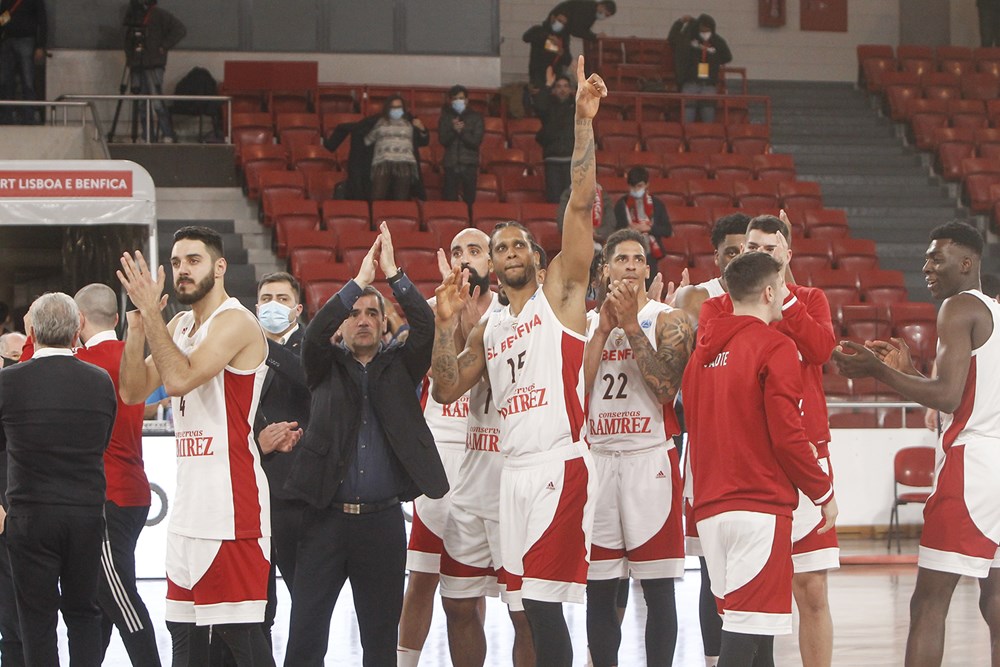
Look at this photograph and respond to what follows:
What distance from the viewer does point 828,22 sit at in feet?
→ 73.1

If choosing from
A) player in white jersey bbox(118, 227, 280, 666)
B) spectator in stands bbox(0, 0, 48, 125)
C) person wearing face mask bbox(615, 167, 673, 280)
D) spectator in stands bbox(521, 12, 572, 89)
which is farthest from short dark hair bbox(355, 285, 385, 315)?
spectator in stands bbox(0, 0, 48, 125)

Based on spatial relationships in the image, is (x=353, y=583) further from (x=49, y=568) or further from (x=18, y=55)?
(x=18, y=55)

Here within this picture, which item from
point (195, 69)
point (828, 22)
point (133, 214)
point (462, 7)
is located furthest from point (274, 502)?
point (828, 22)

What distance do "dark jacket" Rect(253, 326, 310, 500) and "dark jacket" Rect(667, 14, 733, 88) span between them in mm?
13311

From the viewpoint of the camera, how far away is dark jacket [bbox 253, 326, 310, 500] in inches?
239

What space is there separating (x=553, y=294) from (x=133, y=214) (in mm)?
6591

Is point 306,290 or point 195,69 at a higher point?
point 195,69

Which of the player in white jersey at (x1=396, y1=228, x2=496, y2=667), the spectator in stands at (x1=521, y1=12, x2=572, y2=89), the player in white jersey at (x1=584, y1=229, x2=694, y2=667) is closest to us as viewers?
the player in white jersey at (x1=584, y1=229, x2=694, y2=667)

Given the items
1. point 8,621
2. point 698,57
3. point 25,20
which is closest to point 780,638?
point 8,621

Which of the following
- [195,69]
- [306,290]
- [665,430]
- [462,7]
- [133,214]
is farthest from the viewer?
[462,7]

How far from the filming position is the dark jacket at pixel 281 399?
607cm

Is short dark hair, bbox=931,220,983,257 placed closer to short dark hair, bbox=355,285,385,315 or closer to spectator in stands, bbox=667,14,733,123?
short dark hair, bbox=355,285,385,315

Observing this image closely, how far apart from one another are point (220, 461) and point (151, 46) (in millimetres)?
12706

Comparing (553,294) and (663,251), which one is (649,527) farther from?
(663,251)
